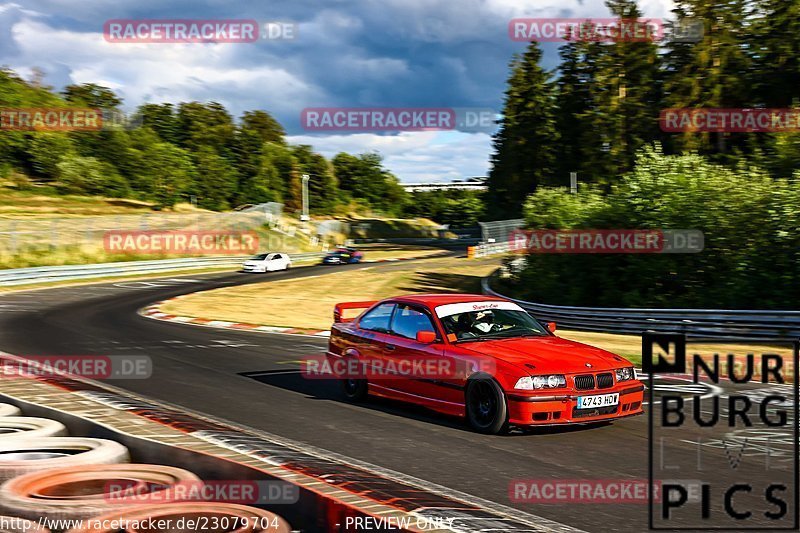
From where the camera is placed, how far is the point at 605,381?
339 inches

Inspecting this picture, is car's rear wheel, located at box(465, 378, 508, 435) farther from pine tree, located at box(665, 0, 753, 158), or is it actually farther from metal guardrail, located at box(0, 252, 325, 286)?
pine tree, located at box(665, 0, 753, 158)

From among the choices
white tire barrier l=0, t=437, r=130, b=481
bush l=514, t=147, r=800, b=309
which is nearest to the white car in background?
bush l=514, t=147, r=800, b=309

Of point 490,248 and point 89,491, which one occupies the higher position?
point 490,248

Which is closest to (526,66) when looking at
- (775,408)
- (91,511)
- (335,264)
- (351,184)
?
(335,264)

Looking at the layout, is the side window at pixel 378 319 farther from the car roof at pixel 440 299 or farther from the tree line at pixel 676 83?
the tree line at pixel 676 83

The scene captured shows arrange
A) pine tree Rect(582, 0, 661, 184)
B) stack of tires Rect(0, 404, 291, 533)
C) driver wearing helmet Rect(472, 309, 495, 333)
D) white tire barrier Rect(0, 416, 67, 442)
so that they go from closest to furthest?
stack of tires Rect(0, 404, 291, 533)
white tire barrier Rect(0, 416, 67, 442)
driver wearing helmet Rect(472, 309, 495, 333)
pine tree Rect(582, 0, 661, 184)

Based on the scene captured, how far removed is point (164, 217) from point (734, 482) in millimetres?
59134

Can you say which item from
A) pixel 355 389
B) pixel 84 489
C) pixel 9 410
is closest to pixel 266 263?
pixel 355 389

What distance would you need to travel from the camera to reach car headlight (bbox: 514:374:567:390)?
831 centimetres

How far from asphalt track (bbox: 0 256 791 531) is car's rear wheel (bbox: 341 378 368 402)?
0.61ft

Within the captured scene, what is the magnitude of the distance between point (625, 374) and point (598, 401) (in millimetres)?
534

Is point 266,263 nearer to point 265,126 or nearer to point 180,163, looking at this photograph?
point 180,163

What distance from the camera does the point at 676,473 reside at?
22.6ft

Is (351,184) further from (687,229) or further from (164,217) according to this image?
(687,229)
